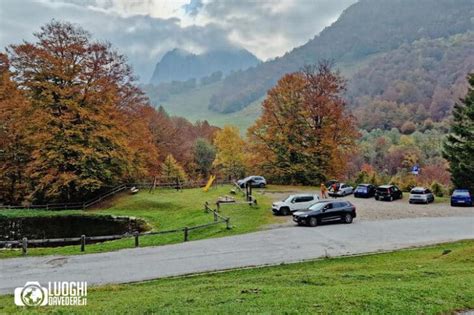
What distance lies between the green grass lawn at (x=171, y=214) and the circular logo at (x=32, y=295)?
283 inches

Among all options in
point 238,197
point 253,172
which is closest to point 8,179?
point 238,197

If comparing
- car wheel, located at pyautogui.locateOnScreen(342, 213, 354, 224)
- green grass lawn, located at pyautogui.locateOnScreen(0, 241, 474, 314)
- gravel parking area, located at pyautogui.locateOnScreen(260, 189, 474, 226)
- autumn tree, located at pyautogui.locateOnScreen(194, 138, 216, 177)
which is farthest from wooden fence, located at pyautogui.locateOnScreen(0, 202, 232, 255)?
autumn tree, located at pyautogui.locateOnScreen(194, 138, 216, 177)

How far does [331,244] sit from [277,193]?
76.6 feet

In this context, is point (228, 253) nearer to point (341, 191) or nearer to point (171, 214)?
point (171, 214)

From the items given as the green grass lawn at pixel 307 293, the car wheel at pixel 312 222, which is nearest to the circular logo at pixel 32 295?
the green grass lawn at pixel 307 293

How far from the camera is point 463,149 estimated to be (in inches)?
1596

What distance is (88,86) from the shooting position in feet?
147

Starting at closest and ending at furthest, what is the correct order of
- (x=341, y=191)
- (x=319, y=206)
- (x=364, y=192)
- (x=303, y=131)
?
(x=319, y=206) → (x=364, y=192) → (x=341, y=191) → (x=303, y=131)

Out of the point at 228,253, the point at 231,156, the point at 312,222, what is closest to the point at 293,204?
the point at 312,222

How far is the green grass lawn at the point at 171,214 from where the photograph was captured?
2342 centimetres

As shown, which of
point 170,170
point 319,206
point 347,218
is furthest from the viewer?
point 170,170

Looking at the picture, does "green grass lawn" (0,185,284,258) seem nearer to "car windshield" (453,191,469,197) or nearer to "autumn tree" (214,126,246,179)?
"car windshield" (453,191,469,197)

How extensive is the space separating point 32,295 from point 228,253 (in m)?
9.22

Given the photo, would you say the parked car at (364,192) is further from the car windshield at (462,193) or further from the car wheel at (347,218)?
the car wheel at (347,218)
